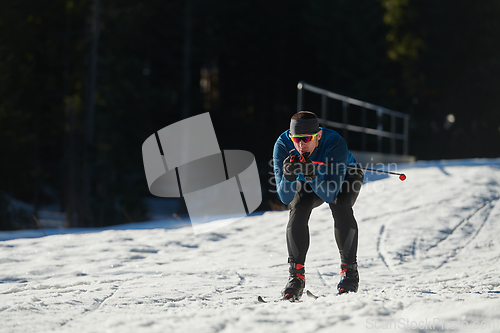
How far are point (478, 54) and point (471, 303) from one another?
80.4ft

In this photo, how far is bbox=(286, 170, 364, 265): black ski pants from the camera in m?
3.27

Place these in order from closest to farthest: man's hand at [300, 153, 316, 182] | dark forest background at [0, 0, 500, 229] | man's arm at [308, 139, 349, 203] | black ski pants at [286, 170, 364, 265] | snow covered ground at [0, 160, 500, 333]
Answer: snow covered ground at [0, 160, 500, 333]
man's hand at [300, 153, 316, 182]
man's arm at [308, 139, 349, 203]
black ski pants at [286, 170, 364, 265]
dark forest background at [0, 0, 500, 229]

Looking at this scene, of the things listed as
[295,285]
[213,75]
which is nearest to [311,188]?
[295,285]

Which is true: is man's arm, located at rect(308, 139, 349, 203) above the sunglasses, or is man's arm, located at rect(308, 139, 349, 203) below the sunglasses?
below

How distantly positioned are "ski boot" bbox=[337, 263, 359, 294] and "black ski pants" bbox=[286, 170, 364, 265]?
0.04 m

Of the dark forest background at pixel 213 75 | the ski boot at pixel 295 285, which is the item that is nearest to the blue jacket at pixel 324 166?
the ski boot at pixel 295 285


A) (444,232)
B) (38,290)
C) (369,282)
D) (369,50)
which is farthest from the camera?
(369,50)

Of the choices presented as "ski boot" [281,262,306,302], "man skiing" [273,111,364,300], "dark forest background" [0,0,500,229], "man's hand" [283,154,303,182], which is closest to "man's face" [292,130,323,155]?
"man skiing" [273,111,364,300]

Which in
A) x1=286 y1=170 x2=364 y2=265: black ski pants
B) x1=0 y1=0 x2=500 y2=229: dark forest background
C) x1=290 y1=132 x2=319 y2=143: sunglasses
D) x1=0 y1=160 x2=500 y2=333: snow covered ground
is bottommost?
x1=0 y1=160 x2=500 y2=333: snow covered ground

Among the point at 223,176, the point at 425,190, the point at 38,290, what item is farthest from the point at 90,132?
the point at 38,290

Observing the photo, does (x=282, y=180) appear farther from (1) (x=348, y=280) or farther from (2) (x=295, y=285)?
(1) (x=348, y=280)

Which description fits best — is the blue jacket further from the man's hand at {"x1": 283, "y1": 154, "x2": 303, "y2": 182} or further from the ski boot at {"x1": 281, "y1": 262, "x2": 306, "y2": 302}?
the ski boot at {"x1": 281, "y1": 262, "x2": 306, "y2": 302}

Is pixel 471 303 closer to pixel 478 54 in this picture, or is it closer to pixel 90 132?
pixel 90 132

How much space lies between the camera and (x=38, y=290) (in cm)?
372
